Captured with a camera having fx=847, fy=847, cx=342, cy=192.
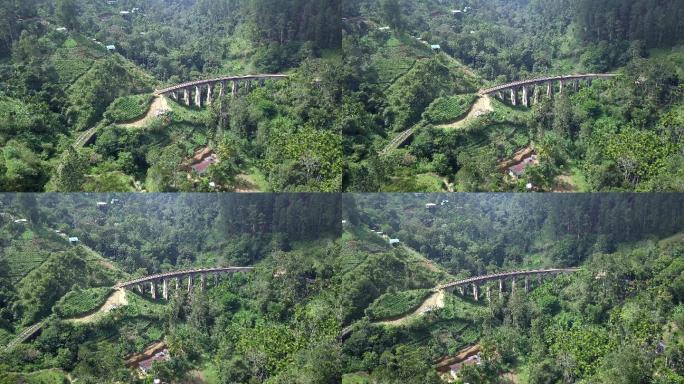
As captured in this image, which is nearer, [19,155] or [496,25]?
[19,155]

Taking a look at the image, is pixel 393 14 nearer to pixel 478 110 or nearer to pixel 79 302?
pixel 478 110

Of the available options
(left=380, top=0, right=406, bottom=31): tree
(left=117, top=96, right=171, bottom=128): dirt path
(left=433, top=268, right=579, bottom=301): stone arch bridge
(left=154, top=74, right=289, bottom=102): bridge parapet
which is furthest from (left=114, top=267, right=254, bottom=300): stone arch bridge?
(left=380, top=0, right=406, bottom=31): tree

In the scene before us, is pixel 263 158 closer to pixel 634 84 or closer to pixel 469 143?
pixel 469 143

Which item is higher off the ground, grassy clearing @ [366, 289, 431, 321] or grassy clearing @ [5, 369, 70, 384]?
grassy clearing @ [366, 289, 431, 321]

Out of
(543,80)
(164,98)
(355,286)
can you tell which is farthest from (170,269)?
(543,80)

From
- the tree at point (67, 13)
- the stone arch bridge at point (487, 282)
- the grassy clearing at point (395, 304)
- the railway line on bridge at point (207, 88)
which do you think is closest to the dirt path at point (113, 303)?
the railway line on bridge at point (207, 88)

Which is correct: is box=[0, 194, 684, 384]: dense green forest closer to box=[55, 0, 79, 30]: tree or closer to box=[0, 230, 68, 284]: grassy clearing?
box=[0, 230, 68, 284]: grassy clearing

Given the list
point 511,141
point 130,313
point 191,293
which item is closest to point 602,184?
point 511,141

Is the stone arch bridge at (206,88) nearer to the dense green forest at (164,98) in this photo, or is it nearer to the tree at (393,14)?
the dense green forest at (164,98)
